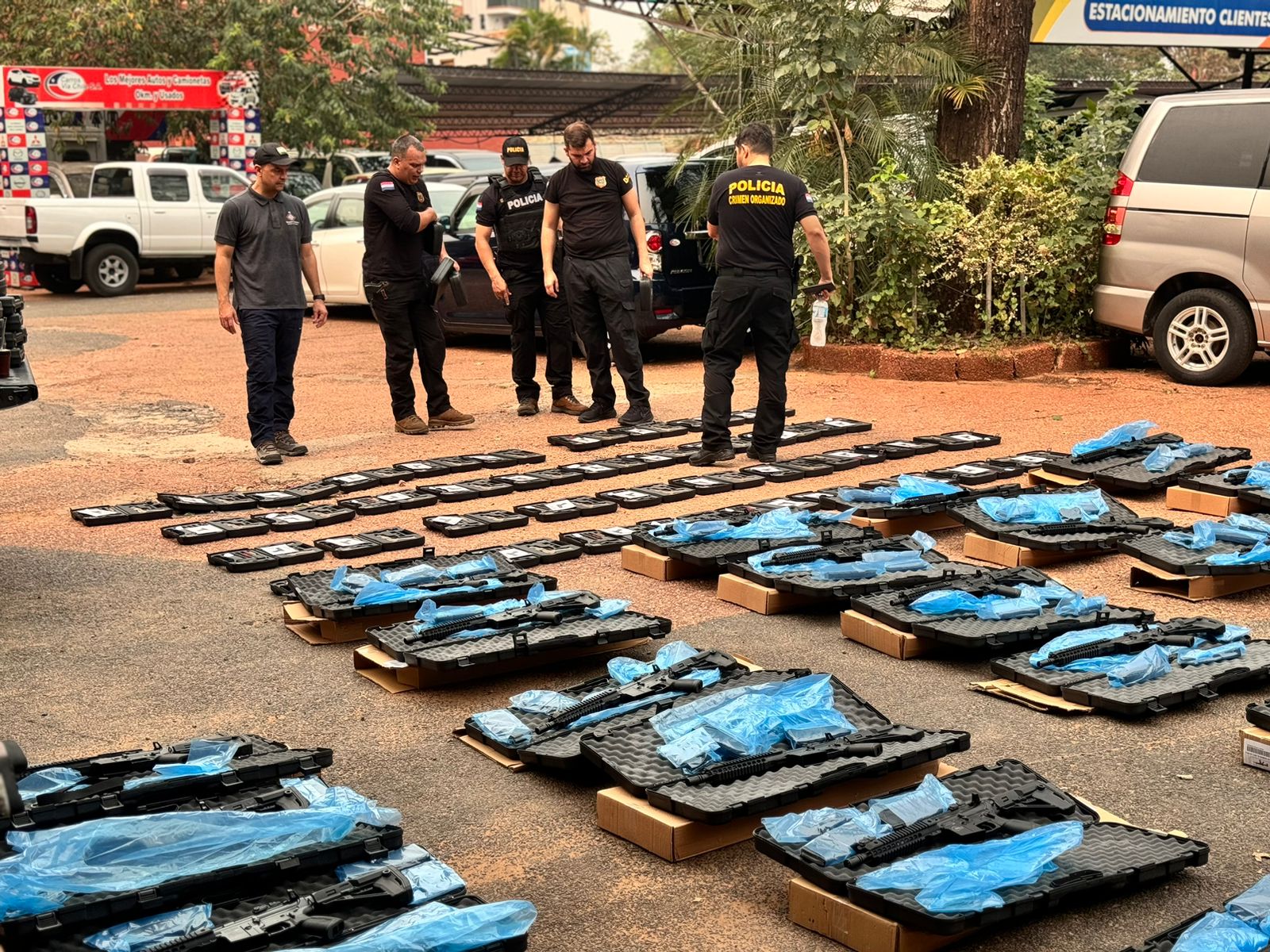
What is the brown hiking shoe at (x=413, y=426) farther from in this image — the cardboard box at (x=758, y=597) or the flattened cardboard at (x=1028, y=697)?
the flattened cardboard at (x=1028, y=697)

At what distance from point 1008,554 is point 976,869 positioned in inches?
136

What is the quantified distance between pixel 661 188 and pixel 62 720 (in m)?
9.30

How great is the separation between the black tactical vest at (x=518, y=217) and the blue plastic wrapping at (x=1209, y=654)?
6.45 meters

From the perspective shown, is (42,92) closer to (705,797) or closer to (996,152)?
(996,152)

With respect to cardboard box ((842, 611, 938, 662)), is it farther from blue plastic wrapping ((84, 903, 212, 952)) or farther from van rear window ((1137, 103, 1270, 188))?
van rear window ((1137, 103, 1270, 188))

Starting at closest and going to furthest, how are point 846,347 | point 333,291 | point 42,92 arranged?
point 846,347 < point 333,291 < point 42,92

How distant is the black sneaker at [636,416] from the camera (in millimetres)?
10609

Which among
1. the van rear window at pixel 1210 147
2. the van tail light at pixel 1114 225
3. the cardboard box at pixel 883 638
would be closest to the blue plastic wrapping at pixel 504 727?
the cardboard box at pixel 883 638

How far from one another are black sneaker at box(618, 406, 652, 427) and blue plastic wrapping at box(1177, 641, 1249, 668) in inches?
223

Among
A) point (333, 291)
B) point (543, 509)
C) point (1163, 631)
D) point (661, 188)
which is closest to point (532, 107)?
point (333, 291)

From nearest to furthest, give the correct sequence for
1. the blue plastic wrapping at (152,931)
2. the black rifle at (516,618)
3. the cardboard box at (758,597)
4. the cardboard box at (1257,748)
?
the blue plastic wrapping at (152,931), the cardboard box at (1257,748), the black rifle at (516,618), the cardboard box at (758,597)

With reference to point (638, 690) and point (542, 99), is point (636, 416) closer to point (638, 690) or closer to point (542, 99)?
point (638, 690)

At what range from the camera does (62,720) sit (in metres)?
5.15

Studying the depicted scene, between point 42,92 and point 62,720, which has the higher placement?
point 42,92
